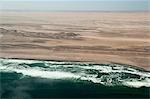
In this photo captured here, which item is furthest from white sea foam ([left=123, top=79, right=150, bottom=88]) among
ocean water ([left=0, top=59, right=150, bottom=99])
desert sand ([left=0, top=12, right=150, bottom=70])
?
desert sand ([left=0, top=12, right=150, bottom=70])

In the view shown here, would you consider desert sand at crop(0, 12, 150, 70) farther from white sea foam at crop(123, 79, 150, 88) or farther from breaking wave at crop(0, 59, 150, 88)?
white sea foam at crop(123, 79, 150, 88)

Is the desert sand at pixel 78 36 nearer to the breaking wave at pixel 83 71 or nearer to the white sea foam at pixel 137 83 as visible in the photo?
the breaking wave at pixel 83 71

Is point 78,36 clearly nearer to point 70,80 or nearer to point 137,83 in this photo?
point 70,80

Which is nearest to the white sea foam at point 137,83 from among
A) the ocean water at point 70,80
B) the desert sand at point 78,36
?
the ocean water at point 70,80

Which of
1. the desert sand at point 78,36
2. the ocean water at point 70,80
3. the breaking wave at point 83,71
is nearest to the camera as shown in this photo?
the ocean water at point 70,80

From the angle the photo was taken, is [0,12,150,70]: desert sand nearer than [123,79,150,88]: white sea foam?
No

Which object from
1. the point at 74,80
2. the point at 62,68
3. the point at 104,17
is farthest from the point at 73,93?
the point at 104,17

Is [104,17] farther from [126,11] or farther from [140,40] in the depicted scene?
[140,40]
